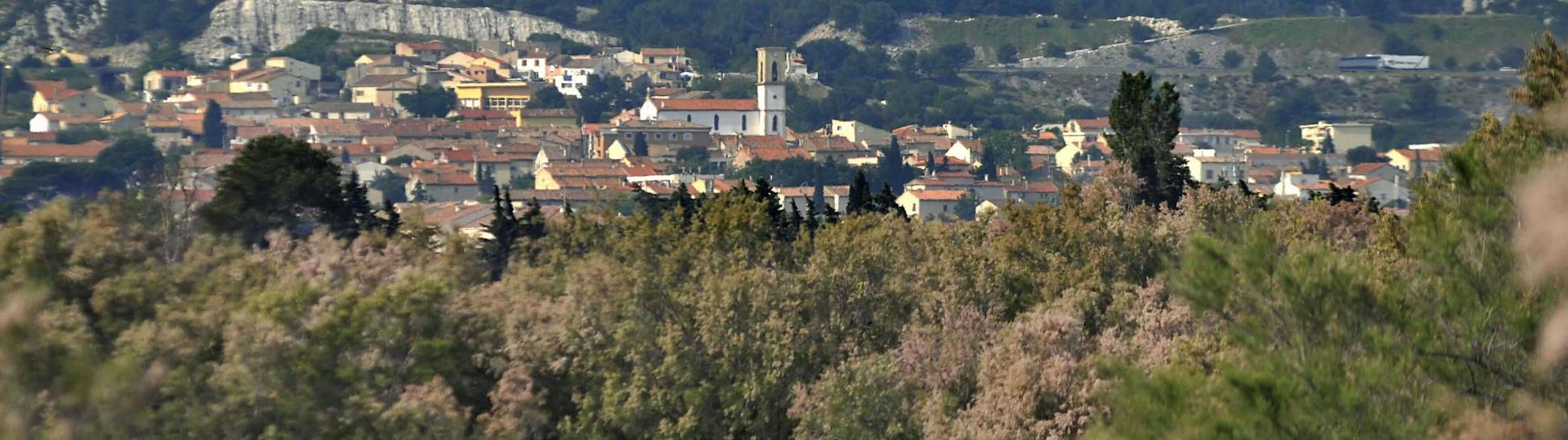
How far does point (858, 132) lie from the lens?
150 metres

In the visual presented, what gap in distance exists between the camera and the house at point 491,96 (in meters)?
154

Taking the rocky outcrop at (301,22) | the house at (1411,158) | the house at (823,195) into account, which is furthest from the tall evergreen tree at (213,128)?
the house at (1411,158)

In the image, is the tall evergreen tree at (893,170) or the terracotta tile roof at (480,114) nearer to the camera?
the tall evergreen tree at (893,170)

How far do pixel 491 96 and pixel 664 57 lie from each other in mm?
22663

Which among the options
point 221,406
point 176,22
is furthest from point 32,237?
point 176,22

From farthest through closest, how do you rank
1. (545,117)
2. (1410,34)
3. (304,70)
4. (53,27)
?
(1410,34)
(53,27)
(304,70)
(545,117)

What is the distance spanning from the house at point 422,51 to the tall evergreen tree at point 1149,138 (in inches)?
4576

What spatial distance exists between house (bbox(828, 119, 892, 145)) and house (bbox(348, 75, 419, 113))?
22.6 meters

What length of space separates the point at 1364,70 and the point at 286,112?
6867 cm

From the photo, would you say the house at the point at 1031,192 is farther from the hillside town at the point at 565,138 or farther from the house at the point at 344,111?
the house at the point at 344,111

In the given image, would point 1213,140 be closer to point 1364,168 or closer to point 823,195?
point 1364,168

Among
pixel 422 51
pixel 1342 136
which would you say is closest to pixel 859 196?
pixel 1342 136

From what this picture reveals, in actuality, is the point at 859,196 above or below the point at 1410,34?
below

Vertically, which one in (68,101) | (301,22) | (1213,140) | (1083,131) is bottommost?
(1213,140)
